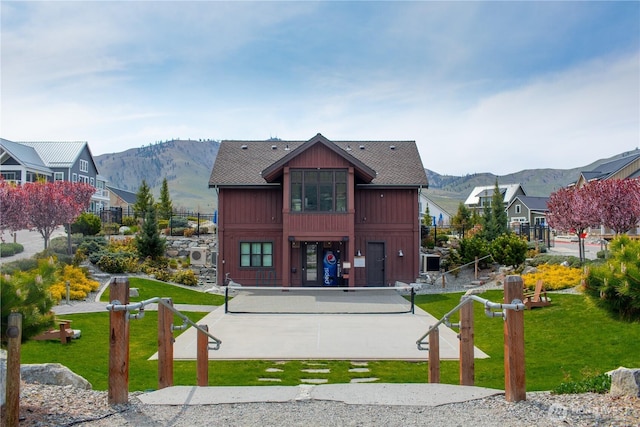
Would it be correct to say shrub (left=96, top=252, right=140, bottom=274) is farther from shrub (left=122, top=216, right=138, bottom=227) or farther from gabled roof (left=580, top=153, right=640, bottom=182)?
gabled roof (left=580, top=153, right=640, bottom=182)

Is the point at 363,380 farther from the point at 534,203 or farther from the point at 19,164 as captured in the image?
the point at 534,203

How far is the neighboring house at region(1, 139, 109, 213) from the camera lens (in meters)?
49.8

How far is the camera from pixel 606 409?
545 centimetres

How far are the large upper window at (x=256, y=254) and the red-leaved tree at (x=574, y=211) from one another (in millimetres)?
14416

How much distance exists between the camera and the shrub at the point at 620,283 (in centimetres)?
595

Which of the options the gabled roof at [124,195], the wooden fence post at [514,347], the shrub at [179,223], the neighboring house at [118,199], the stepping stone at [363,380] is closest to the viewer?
the wooden fence post at [514,347]

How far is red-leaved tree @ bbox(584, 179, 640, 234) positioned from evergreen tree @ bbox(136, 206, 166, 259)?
69.7 ft

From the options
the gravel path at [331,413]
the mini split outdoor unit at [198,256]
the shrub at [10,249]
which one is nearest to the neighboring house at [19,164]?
the shrub at [10,249]

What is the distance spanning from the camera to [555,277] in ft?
61.6

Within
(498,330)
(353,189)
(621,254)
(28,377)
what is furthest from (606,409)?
(353,189)

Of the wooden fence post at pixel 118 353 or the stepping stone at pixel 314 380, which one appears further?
the stepping stone at pixel 314 380

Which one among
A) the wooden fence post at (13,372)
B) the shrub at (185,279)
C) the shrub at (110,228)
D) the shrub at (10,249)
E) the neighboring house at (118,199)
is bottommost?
the shrub at (185,279)

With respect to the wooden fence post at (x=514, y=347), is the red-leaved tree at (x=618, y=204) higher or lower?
higher

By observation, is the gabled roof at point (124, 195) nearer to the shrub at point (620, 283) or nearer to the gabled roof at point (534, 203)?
the gabled roof at point (534, 203)
